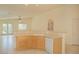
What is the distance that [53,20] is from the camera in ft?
12.0

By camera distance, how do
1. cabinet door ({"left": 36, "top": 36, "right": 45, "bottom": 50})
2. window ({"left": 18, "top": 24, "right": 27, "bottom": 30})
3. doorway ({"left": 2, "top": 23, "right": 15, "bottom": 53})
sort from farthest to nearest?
window ({"left": 18, "top": 24, "right": 27, "bottom": 30}) → doorway ({"left": 2, "top": 23, "right": 15, "bottom": 53}) → cabinet door ({"left": 36, "top": 36, "right": 45, "bottom": 50})

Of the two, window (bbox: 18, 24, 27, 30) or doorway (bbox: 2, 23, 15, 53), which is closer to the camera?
doorway (bbox: 2, 23, 15, 53)

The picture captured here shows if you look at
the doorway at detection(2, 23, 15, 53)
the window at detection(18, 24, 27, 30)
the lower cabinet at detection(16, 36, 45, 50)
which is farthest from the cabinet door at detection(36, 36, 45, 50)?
the doorway at detection(2, 23, 15, 53)

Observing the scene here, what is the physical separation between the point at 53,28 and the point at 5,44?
1236 millimetres

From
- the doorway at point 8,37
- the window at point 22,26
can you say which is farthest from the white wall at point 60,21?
the doorway at point 8,37

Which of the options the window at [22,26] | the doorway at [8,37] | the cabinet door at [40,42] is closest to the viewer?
the cabinet door at [40,42]

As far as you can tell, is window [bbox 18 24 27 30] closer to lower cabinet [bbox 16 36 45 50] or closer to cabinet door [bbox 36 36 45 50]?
lower cabinet [bbox 16 36 45 50]

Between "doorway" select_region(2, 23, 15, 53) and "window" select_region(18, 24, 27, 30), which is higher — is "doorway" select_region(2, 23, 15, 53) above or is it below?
below

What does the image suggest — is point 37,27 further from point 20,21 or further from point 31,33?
point 20,21

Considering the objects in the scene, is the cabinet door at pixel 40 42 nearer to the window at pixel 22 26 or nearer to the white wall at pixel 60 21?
the white wall at pixel 60 21

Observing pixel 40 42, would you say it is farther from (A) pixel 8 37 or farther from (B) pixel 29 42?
(A) pixel 8 37
